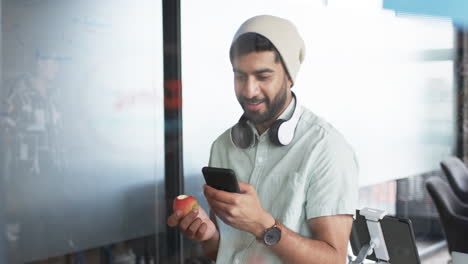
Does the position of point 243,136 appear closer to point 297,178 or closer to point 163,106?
point 297,178

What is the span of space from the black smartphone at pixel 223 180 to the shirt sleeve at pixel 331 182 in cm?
25

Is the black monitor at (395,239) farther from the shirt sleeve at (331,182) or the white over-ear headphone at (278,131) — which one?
the white over-ear headphone at (278,131)

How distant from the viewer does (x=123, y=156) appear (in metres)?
3.08

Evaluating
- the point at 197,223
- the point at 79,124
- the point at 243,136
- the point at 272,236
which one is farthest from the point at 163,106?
the point at 272,236

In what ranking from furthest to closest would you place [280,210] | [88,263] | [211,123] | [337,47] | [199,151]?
[88,263]
[199,151]
[211,123]
[337,47]
[280,210]

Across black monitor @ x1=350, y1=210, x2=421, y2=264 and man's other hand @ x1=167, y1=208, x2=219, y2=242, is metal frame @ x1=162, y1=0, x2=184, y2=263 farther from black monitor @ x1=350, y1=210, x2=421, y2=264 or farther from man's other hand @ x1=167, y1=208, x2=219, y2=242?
black monitor @ x1=350, y1=210, x2=421, y2=264

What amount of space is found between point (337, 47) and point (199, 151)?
39.1 inches

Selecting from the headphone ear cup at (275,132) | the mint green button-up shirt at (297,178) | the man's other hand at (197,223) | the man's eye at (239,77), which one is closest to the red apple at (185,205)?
the man's other hand at (197,223)

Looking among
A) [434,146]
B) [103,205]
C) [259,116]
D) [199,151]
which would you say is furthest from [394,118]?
[103,205]

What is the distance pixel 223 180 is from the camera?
5.50 feet

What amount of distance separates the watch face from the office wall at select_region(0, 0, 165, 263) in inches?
61.9

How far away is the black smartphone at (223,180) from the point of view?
1.66 metres

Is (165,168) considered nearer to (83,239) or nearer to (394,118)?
(83,239)

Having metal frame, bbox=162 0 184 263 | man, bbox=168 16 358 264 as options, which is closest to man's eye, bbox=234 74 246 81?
man, bbox=168 16 358 264
